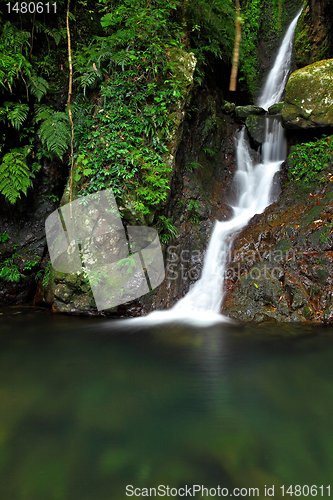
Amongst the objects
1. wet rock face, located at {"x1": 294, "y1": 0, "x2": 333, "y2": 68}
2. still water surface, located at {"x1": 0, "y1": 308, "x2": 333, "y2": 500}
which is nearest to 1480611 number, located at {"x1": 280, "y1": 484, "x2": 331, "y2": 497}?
still water surface, located at {"x1": 0, "y1": 308, "x2": 333, "y2": 500}

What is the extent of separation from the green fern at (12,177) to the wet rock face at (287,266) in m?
4.76

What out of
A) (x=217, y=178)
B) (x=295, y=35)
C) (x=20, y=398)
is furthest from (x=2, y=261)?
(x=295, y=35)

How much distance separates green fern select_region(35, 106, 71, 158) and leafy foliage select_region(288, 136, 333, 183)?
588cm

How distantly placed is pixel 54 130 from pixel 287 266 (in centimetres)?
562

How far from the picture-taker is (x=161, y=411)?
123 inches

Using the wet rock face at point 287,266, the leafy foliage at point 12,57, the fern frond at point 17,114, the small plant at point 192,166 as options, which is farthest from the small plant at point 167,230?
the leafy foliage at point 12,57

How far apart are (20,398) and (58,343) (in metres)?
1.44

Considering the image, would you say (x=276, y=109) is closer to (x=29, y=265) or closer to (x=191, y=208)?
(x=191, y=208)

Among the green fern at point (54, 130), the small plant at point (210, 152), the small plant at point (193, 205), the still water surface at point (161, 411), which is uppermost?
the green fern at point (54, 130)

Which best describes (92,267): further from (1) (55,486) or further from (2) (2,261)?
(1) (55,486)

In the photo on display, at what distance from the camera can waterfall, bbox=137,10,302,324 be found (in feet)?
20.6

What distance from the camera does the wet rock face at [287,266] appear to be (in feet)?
18.3

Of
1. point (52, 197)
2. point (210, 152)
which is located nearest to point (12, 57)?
point (52, 197)

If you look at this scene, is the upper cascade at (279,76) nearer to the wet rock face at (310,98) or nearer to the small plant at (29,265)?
the wet rock face at (310,98)
